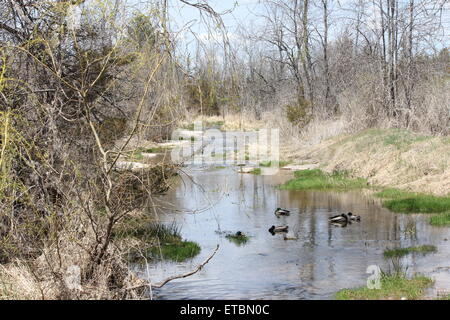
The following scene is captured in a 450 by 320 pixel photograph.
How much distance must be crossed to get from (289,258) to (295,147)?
59.0 ft

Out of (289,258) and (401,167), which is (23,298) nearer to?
(289,258)

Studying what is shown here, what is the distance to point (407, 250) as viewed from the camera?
37.4ft

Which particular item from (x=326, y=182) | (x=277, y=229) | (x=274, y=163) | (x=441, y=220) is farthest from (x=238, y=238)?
(x=274, y=163)

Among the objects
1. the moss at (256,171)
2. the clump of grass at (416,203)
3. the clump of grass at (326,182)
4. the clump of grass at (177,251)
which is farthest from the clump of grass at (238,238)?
the moss at (256,171)

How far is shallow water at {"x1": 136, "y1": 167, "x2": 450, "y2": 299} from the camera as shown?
370 inches

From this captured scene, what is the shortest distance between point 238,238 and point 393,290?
4.83 m

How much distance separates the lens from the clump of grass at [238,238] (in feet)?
41.6

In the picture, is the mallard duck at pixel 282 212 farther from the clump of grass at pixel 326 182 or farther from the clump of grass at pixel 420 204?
the clump of grass at pixel 326 182

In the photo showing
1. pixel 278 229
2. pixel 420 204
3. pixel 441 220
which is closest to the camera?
pixel 278 229

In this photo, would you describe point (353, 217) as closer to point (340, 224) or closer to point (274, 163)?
point (340, 224)

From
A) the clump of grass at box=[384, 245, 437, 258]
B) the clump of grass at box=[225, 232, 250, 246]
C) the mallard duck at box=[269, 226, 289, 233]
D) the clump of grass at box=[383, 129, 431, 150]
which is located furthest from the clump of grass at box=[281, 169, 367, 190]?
the clump of grass at box=[384, 245, 437, 258]

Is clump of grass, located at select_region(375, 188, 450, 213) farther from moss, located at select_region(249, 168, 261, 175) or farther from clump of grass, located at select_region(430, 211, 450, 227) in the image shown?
moss, located at select_region(249, 168, 261, 175)

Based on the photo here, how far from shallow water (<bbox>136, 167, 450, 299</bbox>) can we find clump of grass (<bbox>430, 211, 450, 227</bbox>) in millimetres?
192

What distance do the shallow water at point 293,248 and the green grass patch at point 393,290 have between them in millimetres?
210
